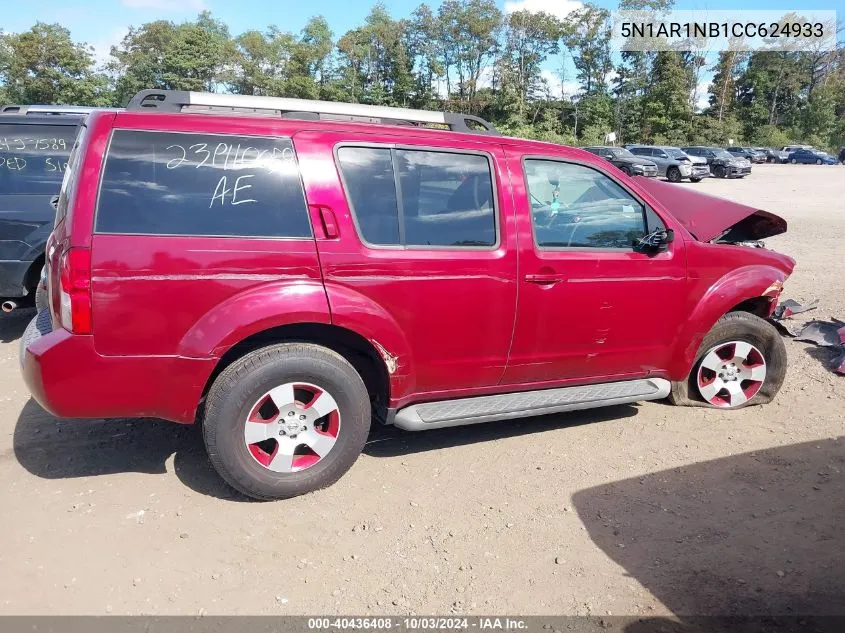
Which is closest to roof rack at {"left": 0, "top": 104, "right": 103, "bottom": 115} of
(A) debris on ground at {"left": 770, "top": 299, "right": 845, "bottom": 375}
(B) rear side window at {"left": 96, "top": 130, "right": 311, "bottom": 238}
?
(B) rear side window at {"left": 96, "top": 130, "right": 311, "bottom": 238}

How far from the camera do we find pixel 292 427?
332 centimetres

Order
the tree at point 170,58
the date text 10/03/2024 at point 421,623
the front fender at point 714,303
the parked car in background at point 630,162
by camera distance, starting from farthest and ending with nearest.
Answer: the tree at point 170,58 < the parked car in background at point 630,162 < the front fender at point 714,303 < the date text 10/03/2024 at point 421,623

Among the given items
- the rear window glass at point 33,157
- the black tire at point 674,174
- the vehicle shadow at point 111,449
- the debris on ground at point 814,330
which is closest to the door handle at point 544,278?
the vehicle shadow at point 111,449

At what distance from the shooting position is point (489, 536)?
3.13 m

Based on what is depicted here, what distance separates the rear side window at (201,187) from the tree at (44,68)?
61.6 m

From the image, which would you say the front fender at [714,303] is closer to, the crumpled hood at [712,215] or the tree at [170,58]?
the crumpled hood at [712,215]

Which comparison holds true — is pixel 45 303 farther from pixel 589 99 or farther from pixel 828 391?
pixel 589 99

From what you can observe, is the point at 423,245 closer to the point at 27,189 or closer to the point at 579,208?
the point at 579,208

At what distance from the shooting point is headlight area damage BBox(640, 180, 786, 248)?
4.46 m

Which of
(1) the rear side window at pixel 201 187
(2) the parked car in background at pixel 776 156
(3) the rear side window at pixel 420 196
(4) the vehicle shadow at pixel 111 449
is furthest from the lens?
(2) the parked car in background at pixel 776 156

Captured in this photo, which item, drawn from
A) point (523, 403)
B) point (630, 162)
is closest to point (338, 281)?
point (523, 403)

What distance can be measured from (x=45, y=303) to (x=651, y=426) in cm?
382

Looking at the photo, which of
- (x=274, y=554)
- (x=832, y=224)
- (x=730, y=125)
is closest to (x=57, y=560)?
(x=274, y=554)

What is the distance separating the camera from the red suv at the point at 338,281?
3.02 m
